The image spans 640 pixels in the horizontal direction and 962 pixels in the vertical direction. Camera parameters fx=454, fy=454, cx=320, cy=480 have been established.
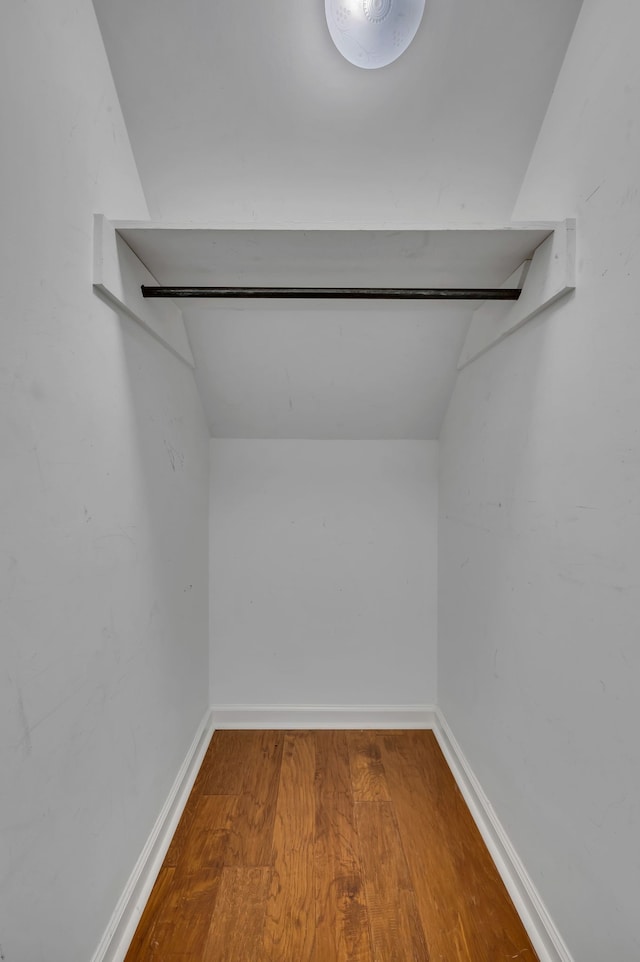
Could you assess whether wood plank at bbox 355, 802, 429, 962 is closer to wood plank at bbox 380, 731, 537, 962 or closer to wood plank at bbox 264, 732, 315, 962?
wood plank at bbox 380, 731, 537, 962

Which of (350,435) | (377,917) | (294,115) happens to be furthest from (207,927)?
(294,115)

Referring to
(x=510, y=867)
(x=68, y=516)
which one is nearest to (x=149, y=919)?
(x=510, y=867)

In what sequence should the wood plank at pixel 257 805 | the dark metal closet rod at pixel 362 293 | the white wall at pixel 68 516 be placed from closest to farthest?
1. the white wall at pixel 68 516
2. the dark metal closet rod at pixel 362 293
3. the wood plank at pixel 257 805

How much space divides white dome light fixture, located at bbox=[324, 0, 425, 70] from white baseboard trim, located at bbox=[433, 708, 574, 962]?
2062mm

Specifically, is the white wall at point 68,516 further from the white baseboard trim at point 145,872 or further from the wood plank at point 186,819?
the wood plank at point 186,819

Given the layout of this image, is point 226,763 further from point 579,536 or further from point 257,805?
point 579,536

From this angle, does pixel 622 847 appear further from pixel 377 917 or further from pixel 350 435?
pixel 350 435

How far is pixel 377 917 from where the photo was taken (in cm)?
118

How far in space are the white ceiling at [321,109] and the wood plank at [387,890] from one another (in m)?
1.78

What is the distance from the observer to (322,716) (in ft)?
6.84

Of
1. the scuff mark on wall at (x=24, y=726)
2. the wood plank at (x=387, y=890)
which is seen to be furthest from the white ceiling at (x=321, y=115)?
the wood plank at (x=387, y=890)

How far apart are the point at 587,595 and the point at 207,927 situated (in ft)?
4.07

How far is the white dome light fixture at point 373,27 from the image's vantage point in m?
1.00

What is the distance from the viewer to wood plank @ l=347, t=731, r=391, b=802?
5.35 ft
